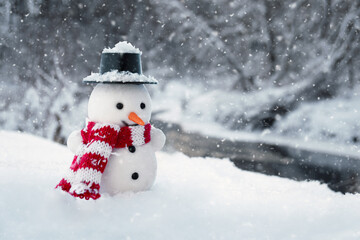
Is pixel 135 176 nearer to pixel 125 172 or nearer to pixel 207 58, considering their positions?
pixel 125 172

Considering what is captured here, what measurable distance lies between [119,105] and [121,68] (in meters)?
0.15

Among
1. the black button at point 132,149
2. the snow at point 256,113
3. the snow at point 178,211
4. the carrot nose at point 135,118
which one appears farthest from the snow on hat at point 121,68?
the snow at point 256,113

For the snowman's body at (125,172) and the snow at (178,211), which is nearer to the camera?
the snow at (178,211)

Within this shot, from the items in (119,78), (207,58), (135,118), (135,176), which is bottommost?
(135,176)

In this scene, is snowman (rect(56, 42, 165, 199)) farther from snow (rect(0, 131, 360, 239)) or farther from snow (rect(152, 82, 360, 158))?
snow (rect(152, 82, 360, 158))

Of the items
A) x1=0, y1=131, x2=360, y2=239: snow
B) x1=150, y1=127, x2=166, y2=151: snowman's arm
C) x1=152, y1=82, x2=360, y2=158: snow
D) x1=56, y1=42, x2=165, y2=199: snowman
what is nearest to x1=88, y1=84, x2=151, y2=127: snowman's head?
x1=56, y1=42, x2=165, y2=199: snowman

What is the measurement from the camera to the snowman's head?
1.50 m

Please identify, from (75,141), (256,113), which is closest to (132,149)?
(75,141)

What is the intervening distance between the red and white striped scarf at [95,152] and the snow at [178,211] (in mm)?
48

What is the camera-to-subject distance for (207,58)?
3.06m

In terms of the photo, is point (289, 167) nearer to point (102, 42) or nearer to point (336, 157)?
point (336, 157)

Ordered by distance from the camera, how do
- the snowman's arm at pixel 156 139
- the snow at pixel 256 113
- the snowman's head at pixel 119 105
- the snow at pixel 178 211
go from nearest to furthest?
the snow at pixel 178 211, the snowman's head at pixel 119 105, the snowman's arm at pixel 156 139, the snow at pixel 256 113

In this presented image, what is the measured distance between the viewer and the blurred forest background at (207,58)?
8.89ft

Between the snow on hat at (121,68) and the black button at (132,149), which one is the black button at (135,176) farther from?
the snow on hat at (121,68)
